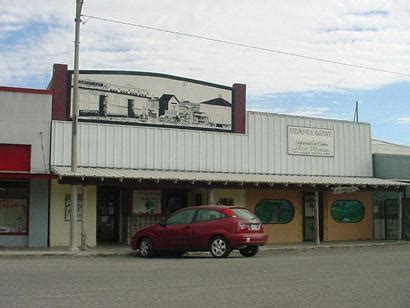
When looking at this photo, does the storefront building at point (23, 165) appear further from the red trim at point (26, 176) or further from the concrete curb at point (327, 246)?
the concrete curb at point (327, 246)

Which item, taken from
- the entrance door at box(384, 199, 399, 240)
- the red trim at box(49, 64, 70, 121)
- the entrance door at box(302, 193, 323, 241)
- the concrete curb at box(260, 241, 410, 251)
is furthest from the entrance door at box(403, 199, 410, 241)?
the red trim at box(49, 64, 70, 121)

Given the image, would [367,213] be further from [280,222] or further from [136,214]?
[136,214]

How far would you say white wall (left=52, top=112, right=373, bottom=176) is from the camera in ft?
75.4

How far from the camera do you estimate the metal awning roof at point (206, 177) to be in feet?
66.5

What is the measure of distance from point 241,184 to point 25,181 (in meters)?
7.97

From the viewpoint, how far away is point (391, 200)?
29.1m

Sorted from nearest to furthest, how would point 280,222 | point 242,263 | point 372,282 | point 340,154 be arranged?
point 372,282, point 242,263, point 280,222, point 340,154

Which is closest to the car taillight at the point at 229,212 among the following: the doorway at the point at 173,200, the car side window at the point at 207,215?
the car side window at the point at 207,215

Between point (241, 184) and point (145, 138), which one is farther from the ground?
point (145, 138)

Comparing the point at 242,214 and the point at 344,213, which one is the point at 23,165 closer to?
the point at 242,214

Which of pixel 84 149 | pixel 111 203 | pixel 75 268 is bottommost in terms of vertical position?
pixel 75 268

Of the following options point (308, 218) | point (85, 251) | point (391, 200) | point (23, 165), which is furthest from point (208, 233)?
point (391, 200)

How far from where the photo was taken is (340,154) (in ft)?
93.9

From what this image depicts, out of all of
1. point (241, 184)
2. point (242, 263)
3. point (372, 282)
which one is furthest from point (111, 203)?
point (372, 282)
